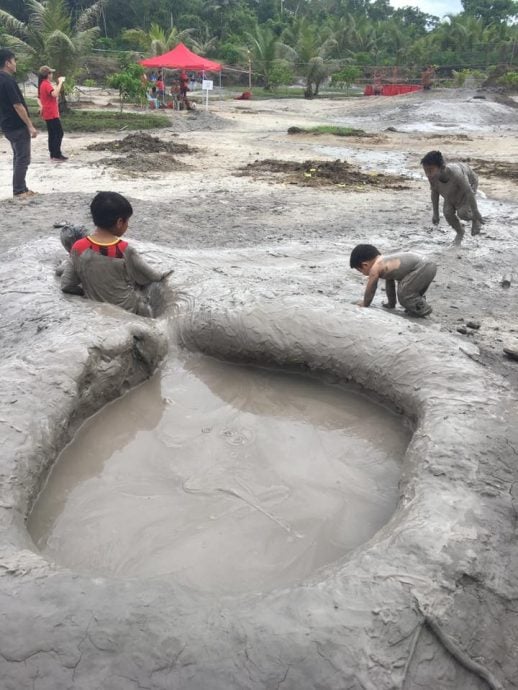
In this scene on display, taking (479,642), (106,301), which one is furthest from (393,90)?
(479,642)

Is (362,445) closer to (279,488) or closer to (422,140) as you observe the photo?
(279,488)

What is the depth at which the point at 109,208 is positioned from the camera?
3.46 meters

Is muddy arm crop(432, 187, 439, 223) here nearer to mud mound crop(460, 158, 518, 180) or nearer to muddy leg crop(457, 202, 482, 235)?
muddy leg crop(457, 202, 482, 235)

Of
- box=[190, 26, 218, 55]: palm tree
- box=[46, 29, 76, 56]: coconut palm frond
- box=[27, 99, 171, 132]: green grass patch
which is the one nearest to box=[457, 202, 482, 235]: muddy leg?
box=[27, 99, 171, 132]: green grass patch

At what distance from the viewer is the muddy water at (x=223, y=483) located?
2.28 m

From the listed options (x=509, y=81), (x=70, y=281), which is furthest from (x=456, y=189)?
(x=509, y=81)

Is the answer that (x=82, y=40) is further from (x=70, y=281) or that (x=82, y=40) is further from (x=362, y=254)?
(x=362, y=254)

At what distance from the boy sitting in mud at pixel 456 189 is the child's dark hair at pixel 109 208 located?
397 centimetres

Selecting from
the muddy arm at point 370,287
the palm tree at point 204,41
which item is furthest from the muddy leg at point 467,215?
the palm tree at point 204,41

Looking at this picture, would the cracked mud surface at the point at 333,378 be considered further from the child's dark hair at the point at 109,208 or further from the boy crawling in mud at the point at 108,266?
the child's dark hair at the point at 109,208

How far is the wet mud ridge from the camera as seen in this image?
10586 millimetres

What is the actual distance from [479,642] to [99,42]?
149ft

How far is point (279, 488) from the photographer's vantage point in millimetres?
2658

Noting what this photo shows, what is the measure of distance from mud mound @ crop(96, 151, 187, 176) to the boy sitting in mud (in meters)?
5.50
